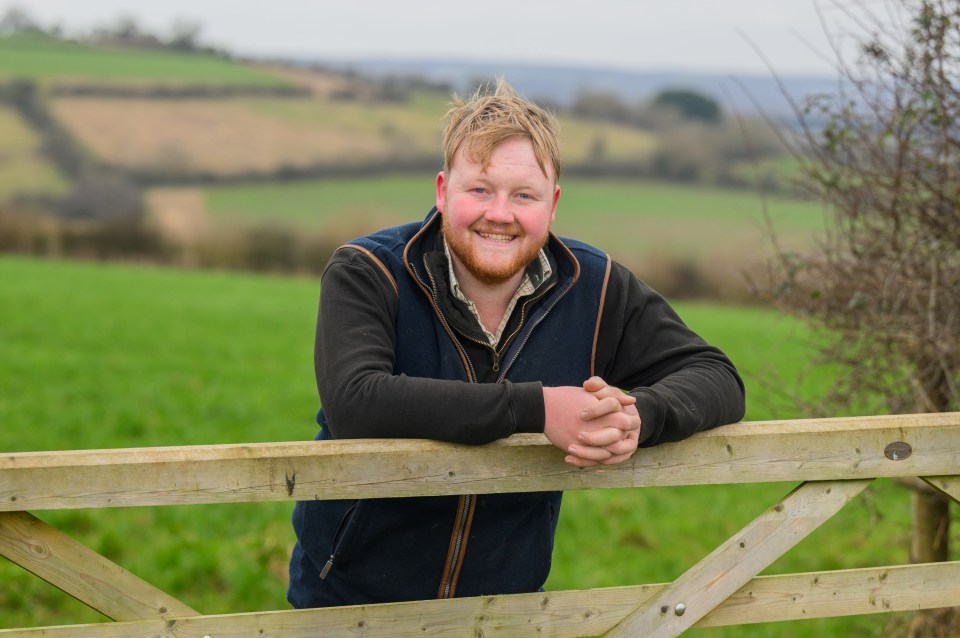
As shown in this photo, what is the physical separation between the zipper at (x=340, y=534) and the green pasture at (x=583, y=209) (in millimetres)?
34570

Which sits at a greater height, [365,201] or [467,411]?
[467,411]

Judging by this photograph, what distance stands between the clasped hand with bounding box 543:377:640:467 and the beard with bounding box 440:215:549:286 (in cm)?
50

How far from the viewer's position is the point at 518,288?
3.19 m

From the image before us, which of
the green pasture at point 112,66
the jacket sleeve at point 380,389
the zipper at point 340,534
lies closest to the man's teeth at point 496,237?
the jacket sleeve at point 380,389

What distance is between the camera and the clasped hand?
2611 mm

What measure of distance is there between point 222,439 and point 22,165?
4077 cm

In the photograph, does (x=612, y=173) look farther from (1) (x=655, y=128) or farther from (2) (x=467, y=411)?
(2) (x=467, y=411)

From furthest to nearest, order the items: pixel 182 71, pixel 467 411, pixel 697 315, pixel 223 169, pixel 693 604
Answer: pixel 182 71
pixel 223 169
pixel 697 315
pixel 693 604
pixel 467 411

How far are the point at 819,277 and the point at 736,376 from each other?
2.27m

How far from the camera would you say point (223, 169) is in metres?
53.0

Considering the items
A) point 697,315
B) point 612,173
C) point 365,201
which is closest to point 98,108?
point 365,201

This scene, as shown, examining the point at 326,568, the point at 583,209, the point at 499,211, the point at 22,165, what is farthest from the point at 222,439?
the point at 583,209

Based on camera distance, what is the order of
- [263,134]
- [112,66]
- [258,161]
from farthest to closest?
[112,66]
[263,134]
[258,161]

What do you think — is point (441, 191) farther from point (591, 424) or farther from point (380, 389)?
point (591, 424)
